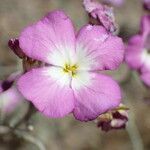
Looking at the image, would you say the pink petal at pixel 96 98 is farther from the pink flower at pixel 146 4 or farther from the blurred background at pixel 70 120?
the blurred background at pixel 70 120

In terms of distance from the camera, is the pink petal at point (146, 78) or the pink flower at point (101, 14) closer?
the pink flower at point (101, 14)

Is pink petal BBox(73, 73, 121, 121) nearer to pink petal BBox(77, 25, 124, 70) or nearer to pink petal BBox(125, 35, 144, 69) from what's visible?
pink petal BBox(77, 25, 124, 70)

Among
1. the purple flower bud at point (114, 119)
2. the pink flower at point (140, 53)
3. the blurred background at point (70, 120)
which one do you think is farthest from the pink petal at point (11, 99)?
the purple flower bud at point (114, 119)

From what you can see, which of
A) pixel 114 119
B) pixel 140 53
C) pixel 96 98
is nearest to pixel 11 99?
pixel 140 53

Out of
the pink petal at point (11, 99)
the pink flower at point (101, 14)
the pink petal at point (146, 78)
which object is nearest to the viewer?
the pink flower at point (101, 14)

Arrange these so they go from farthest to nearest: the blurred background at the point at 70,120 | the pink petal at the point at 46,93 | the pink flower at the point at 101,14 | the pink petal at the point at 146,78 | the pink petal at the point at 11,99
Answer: the blurred background at the point at 70,120
the pink petal at the point at 11,99
the pink petal at the point at 146,78
the pink flower at the point at 101,14
the pink petal at the point at 46,93

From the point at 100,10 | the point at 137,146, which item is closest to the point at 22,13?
the point at 137,146
